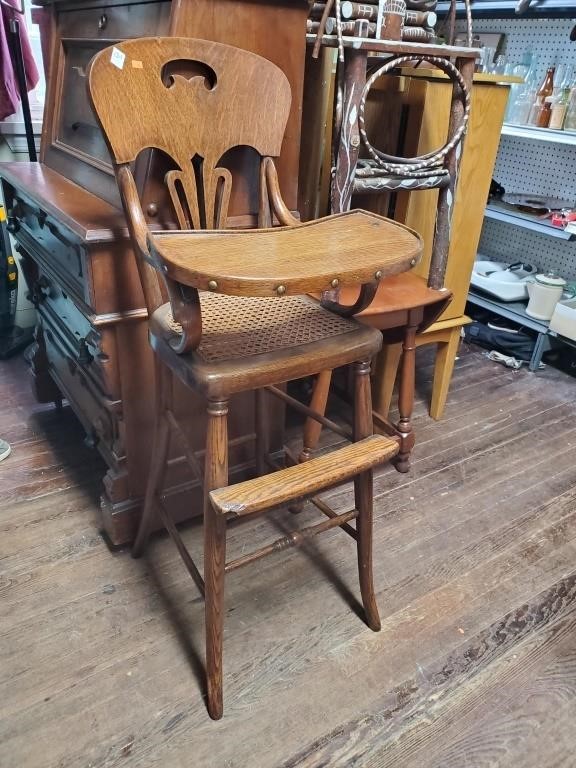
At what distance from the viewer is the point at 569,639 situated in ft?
4.50

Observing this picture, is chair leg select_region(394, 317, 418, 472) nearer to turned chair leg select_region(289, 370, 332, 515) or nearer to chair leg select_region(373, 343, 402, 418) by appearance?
chair leg select_region(373, 343, 402, 418)

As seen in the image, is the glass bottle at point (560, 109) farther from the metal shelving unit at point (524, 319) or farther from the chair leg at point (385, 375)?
the chair leg at point (385, 375)

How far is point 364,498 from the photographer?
1231 millimetres

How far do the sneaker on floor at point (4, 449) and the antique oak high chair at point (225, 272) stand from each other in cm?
72

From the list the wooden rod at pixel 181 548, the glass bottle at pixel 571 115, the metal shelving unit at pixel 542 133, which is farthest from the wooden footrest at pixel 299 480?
the glass bottle at pixel 571 115

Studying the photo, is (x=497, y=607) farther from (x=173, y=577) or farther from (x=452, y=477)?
(x=173, y=577)

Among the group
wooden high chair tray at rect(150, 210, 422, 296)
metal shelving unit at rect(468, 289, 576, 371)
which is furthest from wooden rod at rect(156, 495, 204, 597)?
metal shelving unit at rect(468, 289, 576, 371)

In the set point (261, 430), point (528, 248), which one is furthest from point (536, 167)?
point (261, 430)

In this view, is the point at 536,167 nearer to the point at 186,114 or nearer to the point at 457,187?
the point at 457,187

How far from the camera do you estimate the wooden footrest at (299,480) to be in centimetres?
96

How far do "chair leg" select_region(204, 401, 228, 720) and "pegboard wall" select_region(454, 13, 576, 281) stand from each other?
7.76 feet

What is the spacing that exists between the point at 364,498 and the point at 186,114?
2.81 ft

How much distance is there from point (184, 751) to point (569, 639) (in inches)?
35.0

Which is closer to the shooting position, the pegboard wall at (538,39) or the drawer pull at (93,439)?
the drawer pull at (93,439)
